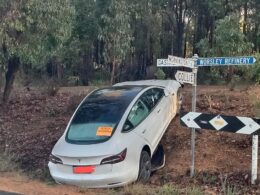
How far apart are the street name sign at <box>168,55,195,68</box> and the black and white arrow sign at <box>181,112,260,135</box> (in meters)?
0.96

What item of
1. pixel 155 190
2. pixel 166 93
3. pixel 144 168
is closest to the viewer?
pixel 155 190

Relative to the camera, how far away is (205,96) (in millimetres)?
14266

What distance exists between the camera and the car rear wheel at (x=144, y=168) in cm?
897

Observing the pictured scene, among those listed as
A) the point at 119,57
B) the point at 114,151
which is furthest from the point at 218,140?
the point at 119,57

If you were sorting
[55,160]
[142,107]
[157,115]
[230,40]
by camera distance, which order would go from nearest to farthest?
1. [55,160]
2. [142,107]
3. [157,115]
4. [230,40]

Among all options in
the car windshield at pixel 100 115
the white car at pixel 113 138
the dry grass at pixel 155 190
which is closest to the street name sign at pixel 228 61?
the white car at pixel 113 138

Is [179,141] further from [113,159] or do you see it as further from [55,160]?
[55,160]

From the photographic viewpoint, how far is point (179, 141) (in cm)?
1107

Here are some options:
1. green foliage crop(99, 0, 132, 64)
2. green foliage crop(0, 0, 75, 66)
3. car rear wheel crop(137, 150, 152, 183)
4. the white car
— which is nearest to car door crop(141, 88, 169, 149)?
the white car

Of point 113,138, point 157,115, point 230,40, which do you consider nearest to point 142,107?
point 157,115

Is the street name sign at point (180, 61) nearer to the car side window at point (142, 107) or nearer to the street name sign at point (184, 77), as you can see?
the street name sign at point (184, 77)

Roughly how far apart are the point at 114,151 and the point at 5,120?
7253 mm

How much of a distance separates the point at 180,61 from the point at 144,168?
2153 mm

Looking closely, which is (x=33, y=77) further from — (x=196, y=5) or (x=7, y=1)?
(x=7, y=1)
